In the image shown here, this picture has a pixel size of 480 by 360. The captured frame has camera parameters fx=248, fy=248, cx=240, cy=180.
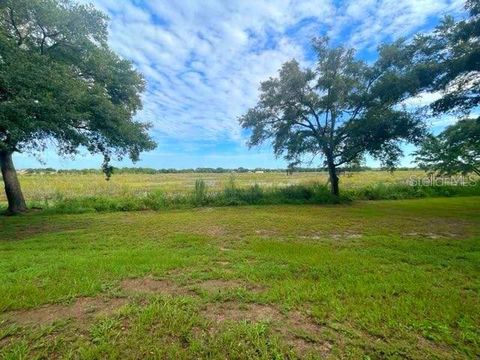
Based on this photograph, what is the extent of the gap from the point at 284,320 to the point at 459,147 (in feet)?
36.6

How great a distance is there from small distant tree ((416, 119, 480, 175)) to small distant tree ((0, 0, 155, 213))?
12.4m

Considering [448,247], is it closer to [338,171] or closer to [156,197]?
[338,171]

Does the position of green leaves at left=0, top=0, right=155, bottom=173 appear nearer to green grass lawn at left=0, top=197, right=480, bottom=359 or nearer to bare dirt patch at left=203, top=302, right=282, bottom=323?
green grass lawn at left=0, top=197, right=480, bottom=359

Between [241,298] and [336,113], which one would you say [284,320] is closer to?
[241,298]

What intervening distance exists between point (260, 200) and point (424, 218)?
306 inches

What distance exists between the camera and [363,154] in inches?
595

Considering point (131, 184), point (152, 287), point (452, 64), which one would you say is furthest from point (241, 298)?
point (131, 184)

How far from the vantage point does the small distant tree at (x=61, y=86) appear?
6715 mm

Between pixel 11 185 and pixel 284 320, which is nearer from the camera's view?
pixel 284 320

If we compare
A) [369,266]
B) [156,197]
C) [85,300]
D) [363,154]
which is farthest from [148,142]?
[363,154]

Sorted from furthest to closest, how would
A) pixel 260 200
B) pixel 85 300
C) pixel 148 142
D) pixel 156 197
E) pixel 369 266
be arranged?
pixel 260 200 < pixel 156 197 < pixel 148 142 < pixel 369 266 < pixel 85 300

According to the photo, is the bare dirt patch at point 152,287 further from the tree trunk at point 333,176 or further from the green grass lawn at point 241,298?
the tree trunk at point 333,176

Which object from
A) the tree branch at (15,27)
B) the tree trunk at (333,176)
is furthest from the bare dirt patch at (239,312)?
the tree trunk at (333,176)

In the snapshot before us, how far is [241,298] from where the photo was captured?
3.29m
